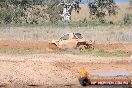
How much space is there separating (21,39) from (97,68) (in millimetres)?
21581

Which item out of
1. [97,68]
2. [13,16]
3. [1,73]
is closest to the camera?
[1,73]

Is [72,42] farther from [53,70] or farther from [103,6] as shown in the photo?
[103,6]

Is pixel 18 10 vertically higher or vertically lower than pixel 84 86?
lower

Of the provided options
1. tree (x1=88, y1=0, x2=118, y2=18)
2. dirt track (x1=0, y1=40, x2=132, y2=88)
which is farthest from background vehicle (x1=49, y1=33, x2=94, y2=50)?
tree (x1=88, y1=0, x2=118, y2=18)

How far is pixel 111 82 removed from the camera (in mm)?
16438

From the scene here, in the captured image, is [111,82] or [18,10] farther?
[18,10]

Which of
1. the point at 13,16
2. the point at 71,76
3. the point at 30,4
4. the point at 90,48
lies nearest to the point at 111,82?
the point at 71,76

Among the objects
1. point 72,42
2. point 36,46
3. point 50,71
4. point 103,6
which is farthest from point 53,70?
point 103,6

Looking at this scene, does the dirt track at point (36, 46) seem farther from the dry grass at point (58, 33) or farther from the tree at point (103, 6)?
the tree at point (103, 6)

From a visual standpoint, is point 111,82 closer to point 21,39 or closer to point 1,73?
point 1,73

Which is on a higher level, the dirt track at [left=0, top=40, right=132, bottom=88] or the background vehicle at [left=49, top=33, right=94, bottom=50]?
the dirt track at [left=0, top=40, right=132, bottom=88]

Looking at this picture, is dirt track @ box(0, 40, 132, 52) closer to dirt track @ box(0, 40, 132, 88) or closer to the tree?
dirt track @ box(0, 40, 132, 88)

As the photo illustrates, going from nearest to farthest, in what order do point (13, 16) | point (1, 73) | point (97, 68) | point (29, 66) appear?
1. point (1, 73)
2. point (29, 66)
3. point (97, 68)
4. point (13, 16)

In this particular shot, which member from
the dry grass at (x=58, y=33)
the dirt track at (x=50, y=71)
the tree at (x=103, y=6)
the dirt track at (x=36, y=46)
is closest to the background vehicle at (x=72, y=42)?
the dirt track at (x=36, y=46)
